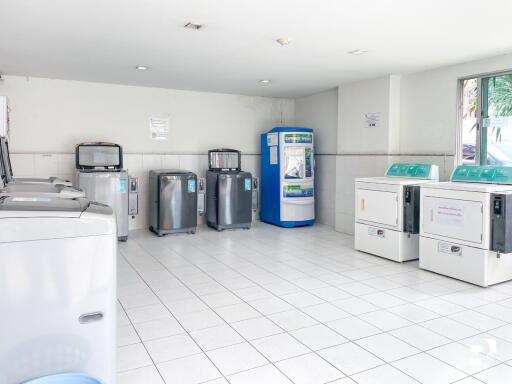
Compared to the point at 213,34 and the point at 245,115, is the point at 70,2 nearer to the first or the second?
the point at 213,34

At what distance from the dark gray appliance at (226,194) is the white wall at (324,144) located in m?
1.51

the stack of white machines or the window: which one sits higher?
the window

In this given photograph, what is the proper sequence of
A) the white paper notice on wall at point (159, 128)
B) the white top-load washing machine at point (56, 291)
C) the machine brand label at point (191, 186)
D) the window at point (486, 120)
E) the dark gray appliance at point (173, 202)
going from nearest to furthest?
1. the white top-load washing machine at point (56, 291)
2. the window at point (486, 120)
3. the dark gray appliance at point (173, 202)
4. the machine brand label at point (191, 186)
5. the white paper notice on wall at point (159, 128)

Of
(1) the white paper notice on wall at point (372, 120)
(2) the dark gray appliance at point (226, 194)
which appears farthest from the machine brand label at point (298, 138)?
(1) the white paper notice on wall at point (372, 120)

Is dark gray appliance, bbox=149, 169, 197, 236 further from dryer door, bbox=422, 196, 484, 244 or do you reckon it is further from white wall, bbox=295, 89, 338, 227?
dryer door, bbox=422, 196, 484, 244

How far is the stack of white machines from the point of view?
1.63 metres

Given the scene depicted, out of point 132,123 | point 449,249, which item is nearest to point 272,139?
point 132,123

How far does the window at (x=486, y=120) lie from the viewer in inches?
194

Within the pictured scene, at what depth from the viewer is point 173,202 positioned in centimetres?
662

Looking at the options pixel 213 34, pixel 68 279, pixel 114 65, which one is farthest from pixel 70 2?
pixel 68 279

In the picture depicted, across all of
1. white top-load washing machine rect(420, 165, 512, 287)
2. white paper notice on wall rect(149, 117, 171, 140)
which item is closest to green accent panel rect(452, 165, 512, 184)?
white top-load washing machine rect(420, 165, 512, 287)

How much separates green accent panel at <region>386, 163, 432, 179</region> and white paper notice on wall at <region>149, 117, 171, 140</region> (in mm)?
3911

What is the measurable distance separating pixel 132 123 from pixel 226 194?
2043 mm

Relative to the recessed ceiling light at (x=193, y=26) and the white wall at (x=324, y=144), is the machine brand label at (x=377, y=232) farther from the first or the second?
the recessed ceiling light at (x=193, y=26)
